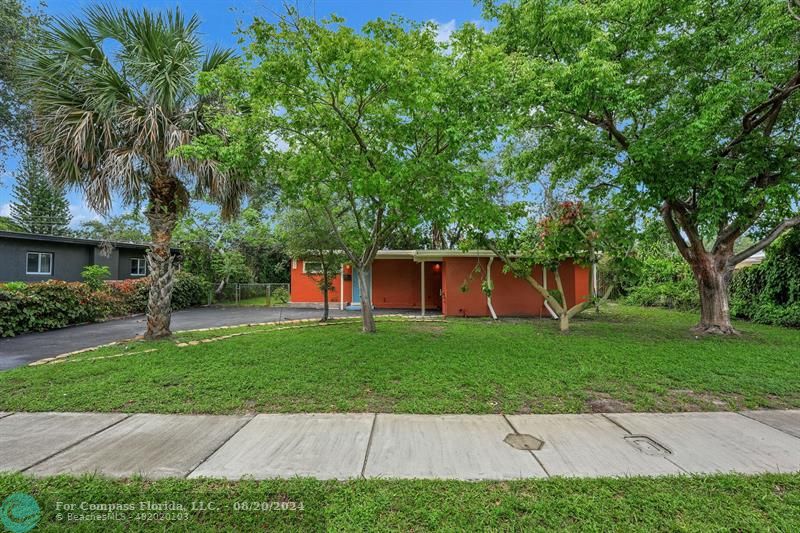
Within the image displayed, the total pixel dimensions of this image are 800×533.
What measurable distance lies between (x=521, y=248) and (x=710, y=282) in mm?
4968

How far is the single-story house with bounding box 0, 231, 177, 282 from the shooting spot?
14.1 meters

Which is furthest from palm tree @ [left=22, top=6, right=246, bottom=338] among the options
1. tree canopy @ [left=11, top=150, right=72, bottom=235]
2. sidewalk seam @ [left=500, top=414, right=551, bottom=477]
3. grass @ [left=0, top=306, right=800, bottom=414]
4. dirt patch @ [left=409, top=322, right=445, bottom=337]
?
tree canopy @ [left=11, top=150, right=72, bottom=235]

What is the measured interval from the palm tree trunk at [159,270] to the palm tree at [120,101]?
0.63 m

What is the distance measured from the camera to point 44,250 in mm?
15375

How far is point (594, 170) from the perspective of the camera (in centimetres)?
1072

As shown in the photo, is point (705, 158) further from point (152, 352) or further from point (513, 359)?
point (152, 352)

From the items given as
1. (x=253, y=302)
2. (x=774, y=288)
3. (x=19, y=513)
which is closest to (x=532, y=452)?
(x=19, y=513)

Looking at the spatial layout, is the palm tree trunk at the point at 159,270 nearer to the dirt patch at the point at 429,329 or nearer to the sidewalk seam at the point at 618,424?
the dirt patch at the point at 429,329

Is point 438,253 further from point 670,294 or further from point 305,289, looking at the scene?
point 670,294

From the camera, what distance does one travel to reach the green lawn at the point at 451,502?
2297 millimetres

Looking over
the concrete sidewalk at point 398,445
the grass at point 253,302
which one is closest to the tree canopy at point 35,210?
the grass at point 253,302

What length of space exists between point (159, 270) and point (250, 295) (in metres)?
13.2

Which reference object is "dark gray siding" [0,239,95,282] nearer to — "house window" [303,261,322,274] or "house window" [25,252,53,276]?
"house window" [25,252,53,276]

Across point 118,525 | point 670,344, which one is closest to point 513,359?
point 670,344
